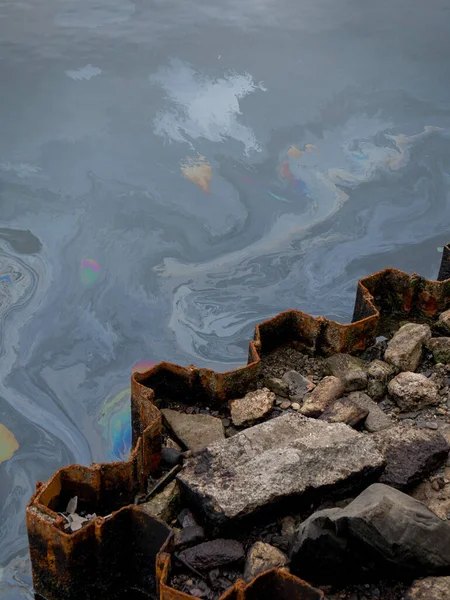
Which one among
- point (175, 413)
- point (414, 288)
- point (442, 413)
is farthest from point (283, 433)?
point (414, 288)

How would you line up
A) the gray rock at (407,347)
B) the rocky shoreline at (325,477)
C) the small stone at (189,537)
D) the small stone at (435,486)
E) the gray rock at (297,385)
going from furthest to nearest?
the gray rock at (407,347)
the gray rock at (297,385)
the small stone at (435,486)
the small stone at (189,537)
the rocky shoreline at (325,477)

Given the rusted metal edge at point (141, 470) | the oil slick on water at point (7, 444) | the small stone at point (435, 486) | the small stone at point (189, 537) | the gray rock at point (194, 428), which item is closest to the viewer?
the rusted metal edge at point (141, 470)

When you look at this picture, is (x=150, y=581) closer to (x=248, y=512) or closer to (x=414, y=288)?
(x=248, y=512)

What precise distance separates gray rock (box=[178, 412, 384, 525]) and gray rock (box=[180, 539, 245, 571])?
197mm

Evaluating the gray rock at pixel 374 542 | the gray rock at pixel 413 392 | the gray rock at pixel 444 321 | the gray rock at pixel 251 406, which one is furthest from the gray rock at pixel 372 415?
the gray rock at pixel 374 542

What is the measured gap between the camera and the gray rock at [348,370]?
8008 mm

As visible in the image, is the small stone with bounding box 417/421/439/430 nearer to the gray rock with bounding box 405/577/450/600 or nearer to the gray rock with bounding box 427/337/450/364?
the gray rock with bounding box 427/337/450/364

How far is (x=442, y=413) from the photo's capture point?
7609mm

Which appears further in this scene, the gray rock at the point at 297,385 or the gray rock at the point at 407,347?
the gray rock at the point at 407,347

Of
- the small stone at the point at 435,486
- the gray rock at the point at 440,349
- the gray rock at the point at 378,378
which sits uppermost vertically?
the gray rock at the point at 440,349

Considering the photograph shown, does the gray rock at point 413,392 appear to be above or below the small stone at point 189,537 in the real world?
above

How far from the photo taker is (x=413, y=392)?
305 inches

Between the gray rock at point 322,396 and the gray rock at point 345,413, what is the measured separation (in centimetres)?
8

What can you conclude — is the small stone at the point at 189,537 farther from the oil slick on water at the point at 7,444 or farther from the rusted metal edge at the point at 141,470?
the oil slick on water at the point at 7,444
